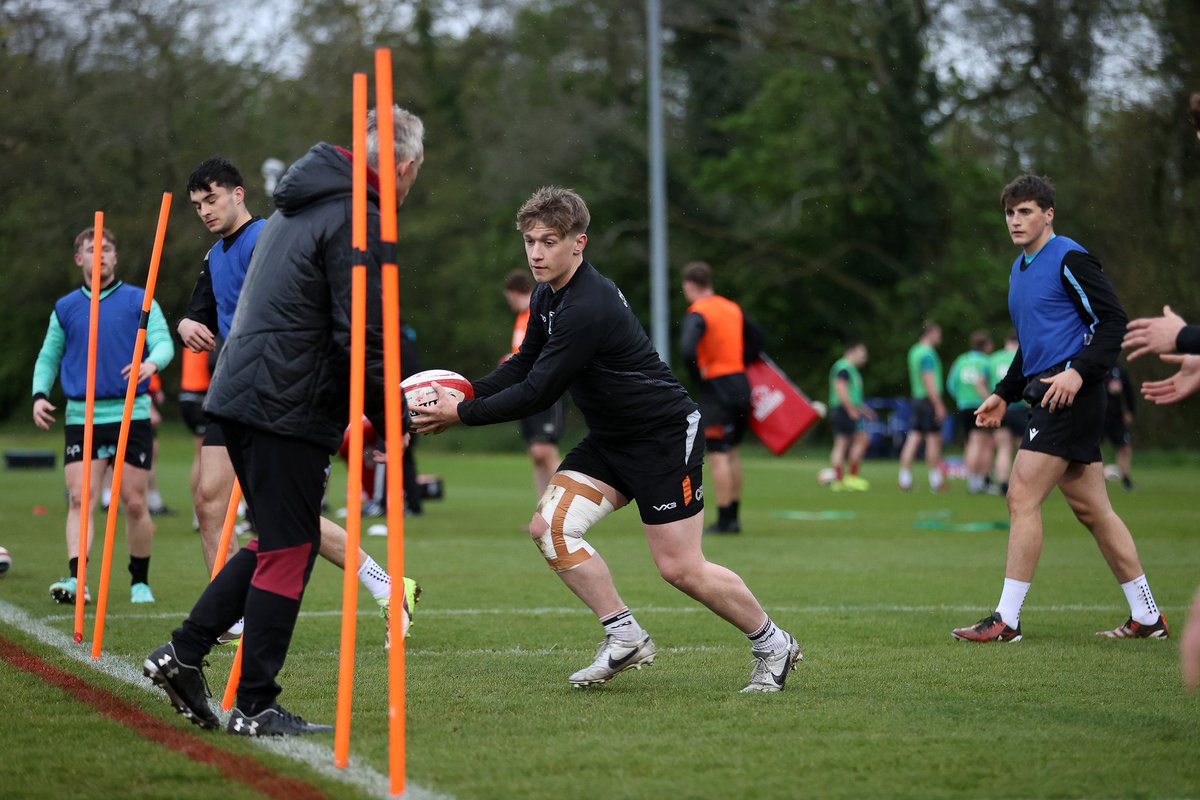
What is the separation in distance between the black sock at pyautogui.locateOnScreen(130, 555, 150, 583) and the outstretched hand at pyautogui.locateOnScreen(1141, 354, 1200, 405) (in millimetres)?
5972

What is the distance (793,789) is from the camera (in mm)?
4359

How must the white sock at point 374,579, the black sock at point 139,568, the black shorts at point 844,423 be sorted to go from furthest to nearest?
the black shorts at point 844,423 → the black sock at point 139,568 → the white sock at point 374,579

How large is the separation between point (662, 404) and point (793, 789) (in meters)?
2.01

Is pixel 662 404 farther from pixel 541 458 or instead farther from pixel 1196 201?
pixel 1196 201

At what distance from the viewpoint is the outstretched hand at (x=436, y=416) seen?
5.66m

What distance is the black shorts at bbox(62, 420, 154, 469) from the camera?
28.8 ft

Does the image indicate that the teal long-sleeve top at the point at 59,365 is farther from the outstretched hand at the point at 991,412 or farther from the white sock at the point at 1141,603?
the white sock at the point at 1141,603

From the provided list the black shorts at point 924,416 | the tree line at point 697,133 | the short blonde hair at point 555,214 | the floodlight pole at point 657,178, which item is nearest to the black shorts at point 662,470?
the short blonde hair at point 555,214

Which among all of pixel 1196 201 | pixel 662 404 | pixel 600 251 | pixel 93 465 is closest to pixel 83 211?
pixel 600 251

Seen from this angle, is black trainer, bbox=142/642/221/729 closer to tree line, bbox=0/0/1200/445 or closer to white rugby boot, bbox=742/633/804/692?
white rugby boot, bbox=742/633/804/692

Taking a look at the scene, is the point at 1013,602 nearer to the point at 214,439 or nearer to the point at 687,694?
the point at 687,694

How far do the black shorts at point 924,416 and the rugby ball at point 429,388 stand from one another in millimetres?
17333

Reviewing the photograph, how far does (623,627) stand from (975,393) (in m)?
16.9

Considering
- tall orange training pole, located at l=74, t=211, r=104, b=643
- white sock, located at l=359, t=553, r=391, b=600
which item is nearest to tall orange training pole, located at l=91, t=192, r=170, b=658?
tall orange training pole, located at l=74, t=211, r=104, b=643
